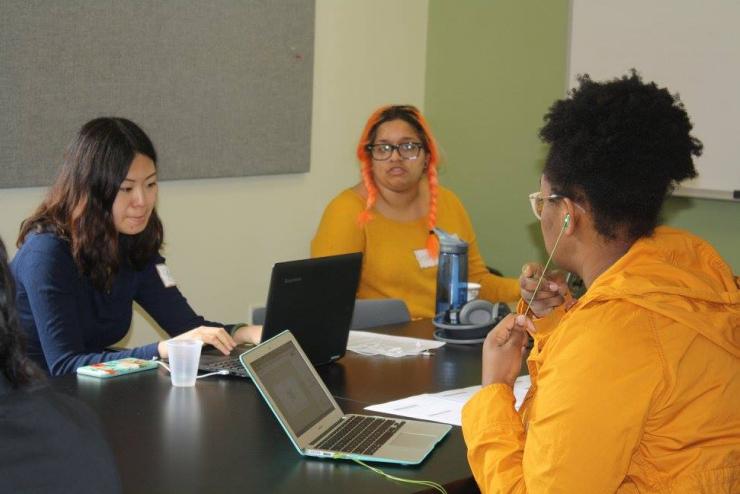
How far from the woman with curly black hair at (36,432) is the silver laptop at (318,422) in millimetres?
755

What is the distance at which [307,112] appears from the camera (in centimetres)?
464

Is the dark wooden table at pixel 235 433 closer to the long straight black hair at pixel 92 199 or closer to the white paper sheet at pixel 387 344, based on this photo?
the white paper sheet at pixel 387 344

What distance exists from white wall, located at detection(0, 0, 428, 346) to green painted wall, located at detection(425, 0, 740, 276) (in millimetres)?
165

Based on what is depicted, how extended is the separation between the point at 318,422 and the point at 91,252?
1069mm

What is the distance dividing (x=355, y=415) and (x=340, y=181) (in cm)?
281

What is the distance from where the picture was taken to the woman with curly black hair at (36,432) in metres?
A: 1.09

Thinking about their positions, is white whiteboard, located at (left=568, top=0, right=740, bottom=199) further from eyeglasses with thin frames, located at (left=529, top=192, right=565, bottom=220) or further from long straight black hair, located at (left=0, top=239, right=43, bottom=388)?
long straight black hair, located at (left=0, top=239, right=43, bottom=388)

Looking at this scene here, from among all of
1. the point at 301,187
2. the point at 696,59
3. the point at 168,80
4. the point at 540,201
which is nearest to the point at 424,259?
the point at 301,187

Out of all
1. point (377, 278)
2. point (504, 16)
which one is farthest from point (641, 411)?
point (504, 16)

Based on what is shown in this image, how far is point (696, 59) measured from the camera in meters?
4.17

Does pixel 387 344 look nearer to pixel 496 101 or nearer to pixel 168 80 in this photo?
pixel 168 80

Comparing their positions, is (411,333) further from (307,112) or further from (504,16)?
(504,16)

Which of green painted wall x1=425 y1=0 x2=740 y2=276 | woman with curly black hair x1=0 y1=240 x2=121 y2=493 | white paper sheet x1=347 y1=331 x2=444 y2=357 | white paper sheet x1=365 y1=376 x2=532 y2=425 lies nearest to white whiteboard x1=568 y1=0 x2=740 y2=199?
green painted wall x1=425 y1=0 x2=740 y2=276

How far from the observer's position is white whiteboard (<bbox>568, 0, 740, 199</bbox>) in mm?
4094
